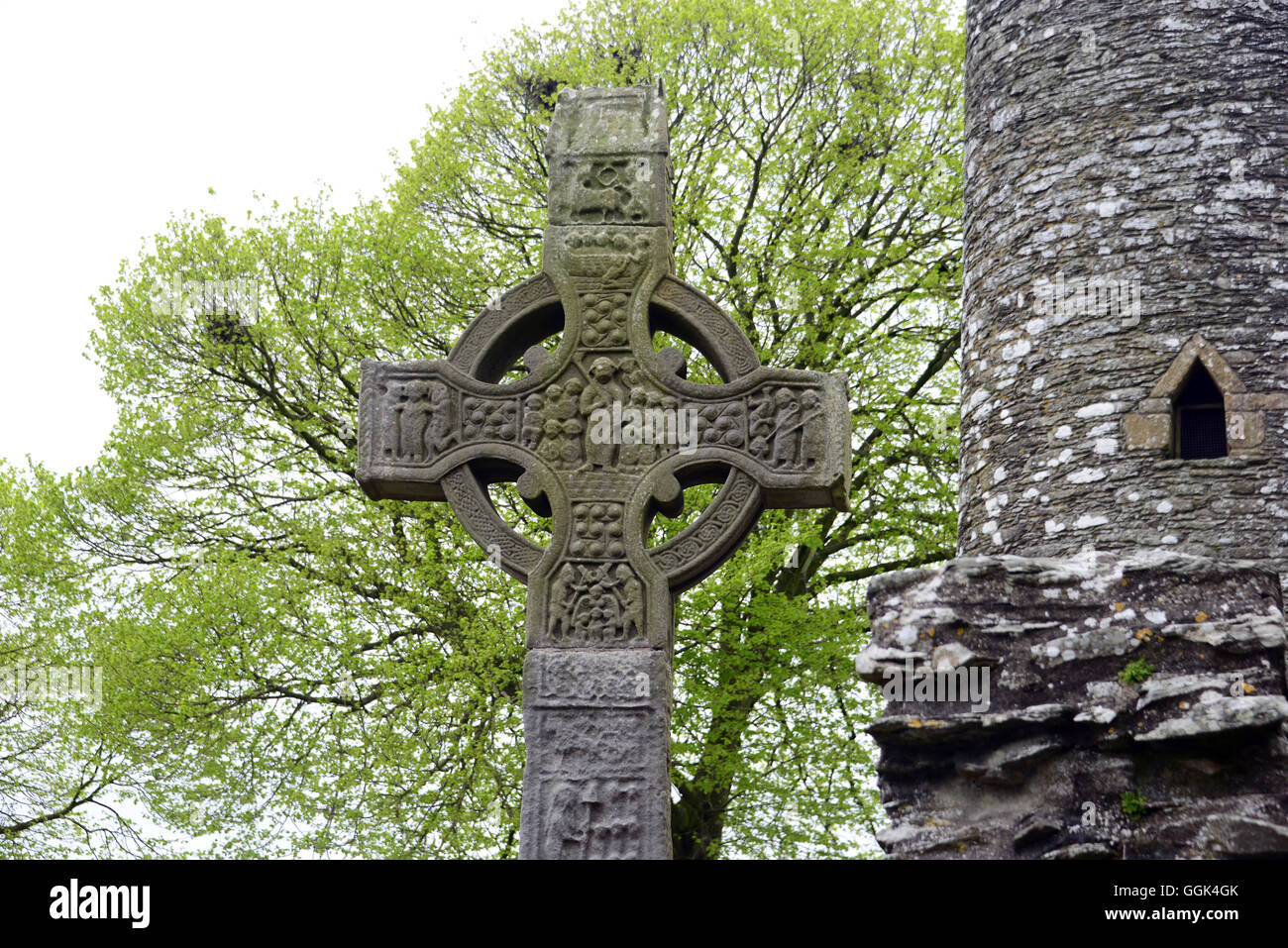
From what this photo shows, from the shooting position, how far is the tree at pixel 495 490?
1179 centimetres

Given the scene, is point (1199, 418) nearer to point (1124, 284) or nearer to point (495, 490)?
point (1124, 284)

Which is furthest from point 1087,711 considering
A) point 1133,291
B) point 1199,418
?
point 1133,291

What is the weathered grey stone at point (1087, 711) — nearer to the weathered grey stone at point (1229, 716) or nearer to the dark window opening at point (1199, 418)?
the weathered grey stone at point (1229, 716)

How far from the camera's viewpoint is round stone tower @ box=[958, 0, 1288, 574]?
6.88m

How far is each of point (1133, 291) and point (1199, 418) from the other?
0.70 metres

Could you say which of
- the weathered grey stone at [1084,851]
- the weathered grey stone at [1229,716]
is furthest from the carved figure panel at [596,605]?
the weathered grey stone at [1229,716]

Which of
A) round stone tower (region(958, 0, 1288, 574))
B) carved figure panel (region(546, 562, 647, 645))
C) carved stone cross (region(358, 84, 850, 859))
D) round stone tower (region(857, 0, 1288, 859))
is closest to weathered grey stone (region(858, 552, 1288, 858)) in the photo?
round stone tower (region(857, 0, 1288, 859))

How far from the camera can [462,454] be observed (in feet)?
14.7

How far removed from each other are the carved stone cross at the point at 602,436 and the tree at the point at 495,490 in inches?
270

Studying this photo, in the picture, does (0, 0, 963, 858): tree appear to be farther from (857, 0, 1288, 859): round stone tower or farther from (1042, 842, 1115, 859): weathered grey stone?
(1042, 842, 1115, 859): weathered grey stone

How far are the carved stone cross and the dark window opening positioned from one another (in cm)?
321

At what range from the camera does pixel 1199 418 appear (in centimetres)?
701

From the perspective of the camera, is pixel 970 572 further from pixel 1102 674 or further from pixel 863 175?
pixel 863 175

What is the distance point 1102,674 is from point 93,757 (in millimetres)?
10244
